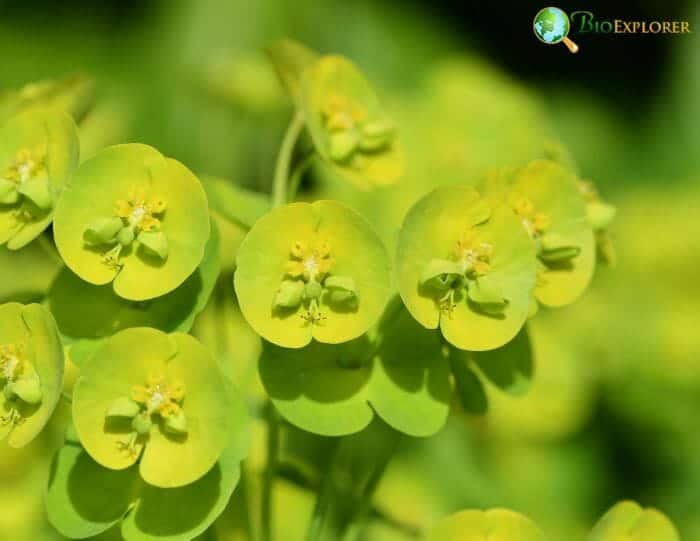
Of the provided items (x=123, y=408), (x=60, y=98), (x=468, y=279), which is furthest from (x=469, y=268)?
(x=60, y=98)

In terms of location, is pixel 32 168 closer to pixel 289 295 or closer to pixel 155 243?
pixel 155 243

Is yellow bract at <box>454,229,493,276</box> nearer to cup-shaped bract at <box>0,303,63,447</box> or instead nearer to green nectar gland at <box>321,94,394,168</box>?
green nectar gland at <box>321,94,394,168</box>

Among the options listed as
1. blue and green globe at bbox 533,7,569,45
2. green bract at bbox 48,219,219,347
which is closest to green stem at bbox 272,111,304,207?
green bract at bbox 48,219,219,347

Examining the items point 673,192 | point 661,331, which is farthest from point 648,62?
point 661,331

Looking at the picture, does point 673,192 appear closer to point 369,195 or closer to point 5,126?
point 369,195

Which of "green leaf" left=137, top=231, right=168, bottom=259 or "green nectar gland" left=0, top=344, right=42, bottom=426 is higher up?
"green leaf" left=137, top=231, right=168, bottom=259

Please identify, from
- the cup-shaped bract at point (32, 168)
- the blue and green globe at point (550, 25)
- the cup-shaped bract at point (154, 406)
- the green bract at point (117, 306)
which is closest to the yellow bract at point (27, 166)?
the cup-shaped bract at point (32, 168)
